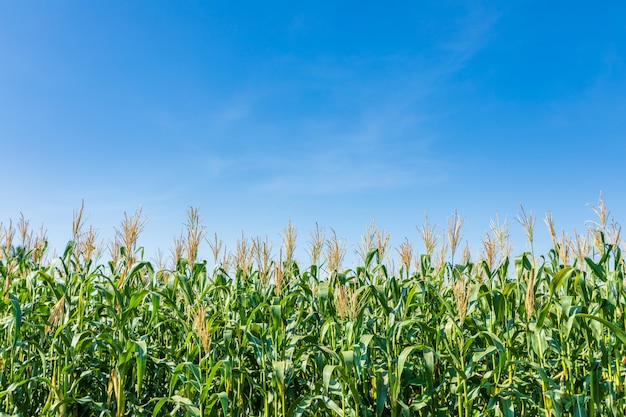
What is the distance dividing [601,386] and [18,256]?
229 inches

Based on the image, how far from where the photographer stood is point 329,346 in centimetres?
418

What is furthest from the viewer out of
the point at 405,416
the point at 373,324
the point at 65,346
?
the point at 373,324

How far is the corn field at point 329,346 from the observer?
3.75 m

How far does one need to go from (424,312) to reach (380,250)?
74 cm

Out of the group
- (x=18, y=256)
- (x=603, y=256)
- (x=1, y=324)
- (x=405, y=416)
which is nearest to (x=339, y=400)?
(x=405, y=416)

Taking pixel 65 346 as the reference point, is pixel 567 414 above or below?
below

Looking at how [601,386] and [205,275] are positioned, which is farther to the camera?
[205,275]

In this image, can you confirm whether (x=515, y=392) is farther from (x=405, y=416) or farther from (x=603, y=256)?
(x=603, y=256)

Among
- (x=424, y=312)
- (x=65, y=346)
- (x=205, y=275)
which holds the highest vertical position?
(x=205, y=275)

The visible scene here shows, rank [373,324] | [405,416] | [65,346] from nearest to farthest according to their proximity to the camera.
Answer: [405,416]
[65,346]
[373,324]

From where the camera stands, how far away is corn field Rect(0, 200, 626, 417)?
375 centimetres

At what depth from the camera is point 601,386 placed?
3.88 metres

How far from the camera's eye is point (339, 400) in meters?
4.04

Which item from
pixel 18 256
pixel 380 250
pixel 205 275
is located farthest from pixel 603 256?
pixel 18 256
